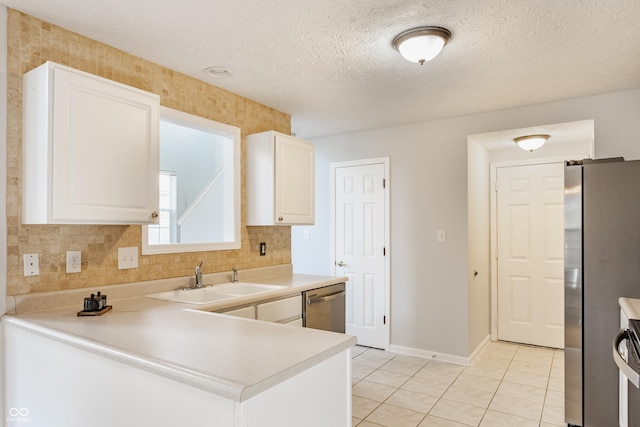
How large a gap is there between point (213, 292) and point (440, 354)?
2.43 m

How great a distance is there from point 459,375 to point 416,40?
9.38 ft

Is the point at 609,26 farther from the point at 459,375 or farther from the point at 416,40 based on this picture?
the point at 459,375

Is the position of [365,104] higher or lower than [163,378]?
higher

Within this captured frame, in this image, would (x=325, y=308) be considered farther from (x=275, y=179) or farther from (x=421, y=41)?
(x=421, y=41)

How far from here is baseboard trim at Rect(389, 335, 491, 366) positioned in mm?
3812

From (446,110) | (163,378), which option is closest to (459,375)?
(446,110)

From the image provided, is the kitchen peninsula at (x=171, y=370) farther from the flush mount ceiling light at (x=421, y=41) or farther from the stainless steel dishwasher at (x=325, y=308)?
the flush mount ceiling light at (x=421, y=41)

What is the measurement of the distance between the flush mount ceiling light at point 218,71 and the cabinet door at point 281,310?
5.27 feet

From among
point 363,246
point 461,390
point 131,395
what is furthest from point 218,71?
point 461,390

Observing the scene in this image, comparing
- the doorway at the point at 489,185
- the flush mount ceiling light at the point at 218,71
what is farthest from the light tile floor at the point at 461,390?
the flush mount ceiling light at the point at 218,71

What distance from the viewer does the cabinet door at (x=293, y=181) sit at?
127 inches

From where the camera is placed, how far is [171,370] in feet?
3.77

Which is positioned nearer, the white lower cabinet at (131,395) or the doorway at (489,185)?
the white lower cabinet at (131,395)

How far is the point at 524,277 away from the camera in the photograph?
14.7ft
